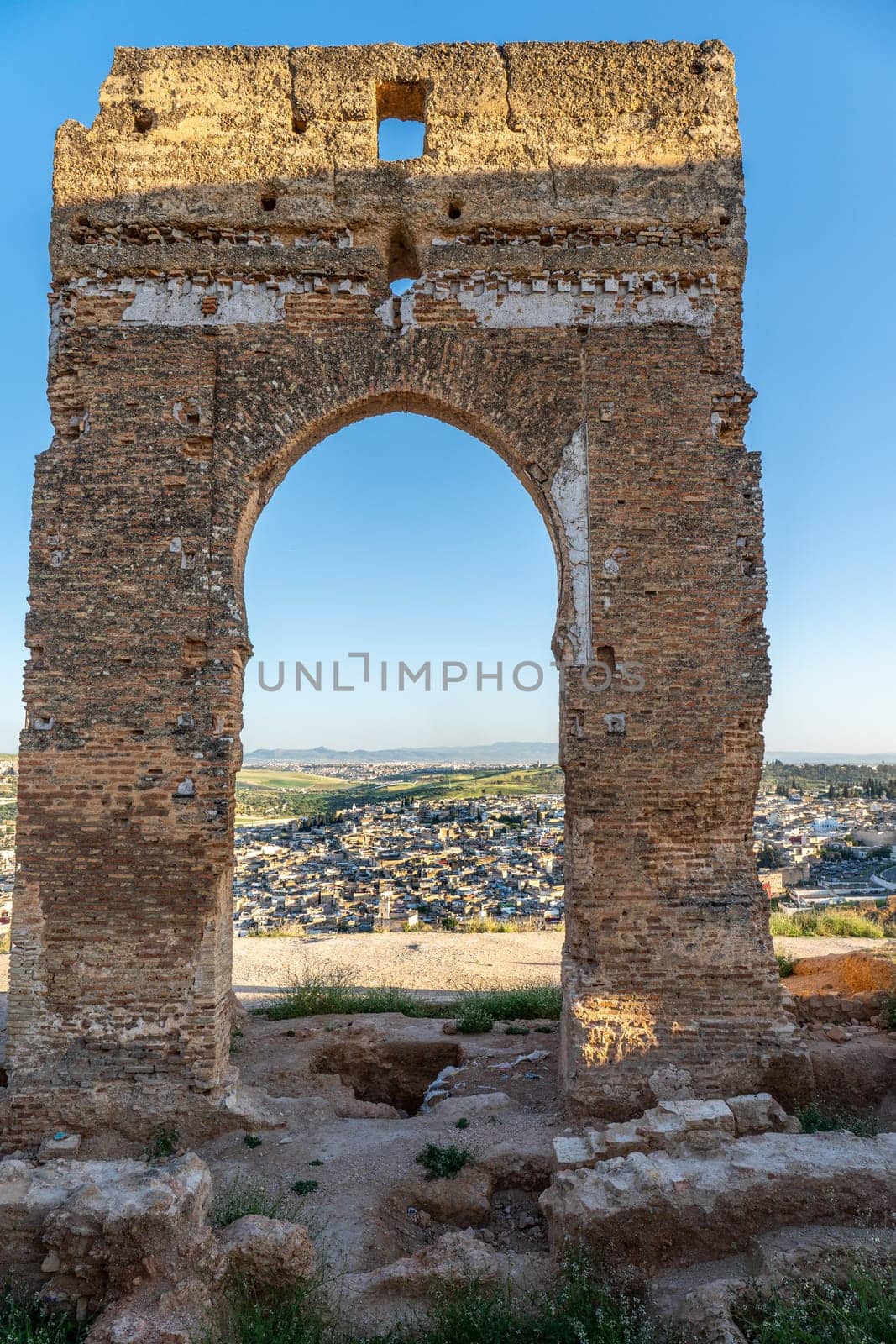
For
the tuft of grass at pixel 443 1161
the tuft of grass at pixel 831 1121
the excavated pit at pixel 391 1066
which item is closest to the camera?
the tuft of grass at pixel 443 1161

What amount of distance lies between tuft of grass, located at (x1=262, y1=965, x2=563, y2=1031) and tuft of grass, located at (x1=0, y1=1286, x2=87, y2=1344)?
476 cm

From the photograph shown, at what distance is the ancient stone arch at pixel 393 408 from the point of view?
6.23 meters

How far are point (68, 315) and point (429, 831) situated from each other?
1782 centimetres

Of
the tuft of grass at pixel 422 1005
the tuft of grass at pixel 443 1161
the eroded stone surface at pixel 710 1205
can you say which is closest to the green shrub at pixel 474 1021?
the tuft of grass at pixel 422 1005

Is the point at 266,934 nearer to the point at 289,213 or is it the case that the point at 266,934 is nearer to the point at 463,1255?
the point at 463,1255

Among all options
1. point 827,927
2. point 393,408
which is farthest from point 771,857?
point 393,408

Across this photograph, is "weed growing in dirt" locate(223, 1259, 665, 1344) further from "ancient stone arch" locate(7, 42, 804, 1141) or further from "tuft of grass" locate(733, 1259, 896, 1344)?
"ancient stone arch" locate(7, 42, 804, 1141)

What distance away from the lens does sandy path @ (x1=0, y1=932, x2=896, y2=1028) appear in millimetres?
11016

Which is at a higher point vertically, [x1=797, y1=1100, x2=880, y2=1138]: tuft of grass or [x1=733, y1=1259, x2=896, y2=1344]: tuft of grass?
[x1=733, y1=1259, x2=896, y2=1344]: tuft of grass

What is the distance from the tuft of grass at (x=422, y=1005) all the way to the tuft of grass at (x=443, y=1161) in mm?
2559

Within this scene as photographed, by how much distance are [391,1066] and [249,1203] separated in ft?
9.81

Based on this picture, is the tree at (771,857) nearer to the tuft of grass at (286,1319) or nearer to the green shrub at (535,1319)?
the green shrub at (535,1319)

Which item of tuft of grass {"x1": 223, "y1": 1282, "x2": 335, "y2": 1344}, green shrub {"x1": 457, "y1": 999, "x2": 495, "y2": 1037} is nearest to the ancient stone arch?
green shrub {"x1": 457, "y1": 999, "x2": 495, "y2": 1037}

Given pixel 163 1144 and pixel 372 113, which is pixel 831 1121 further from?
pixel 372 113
